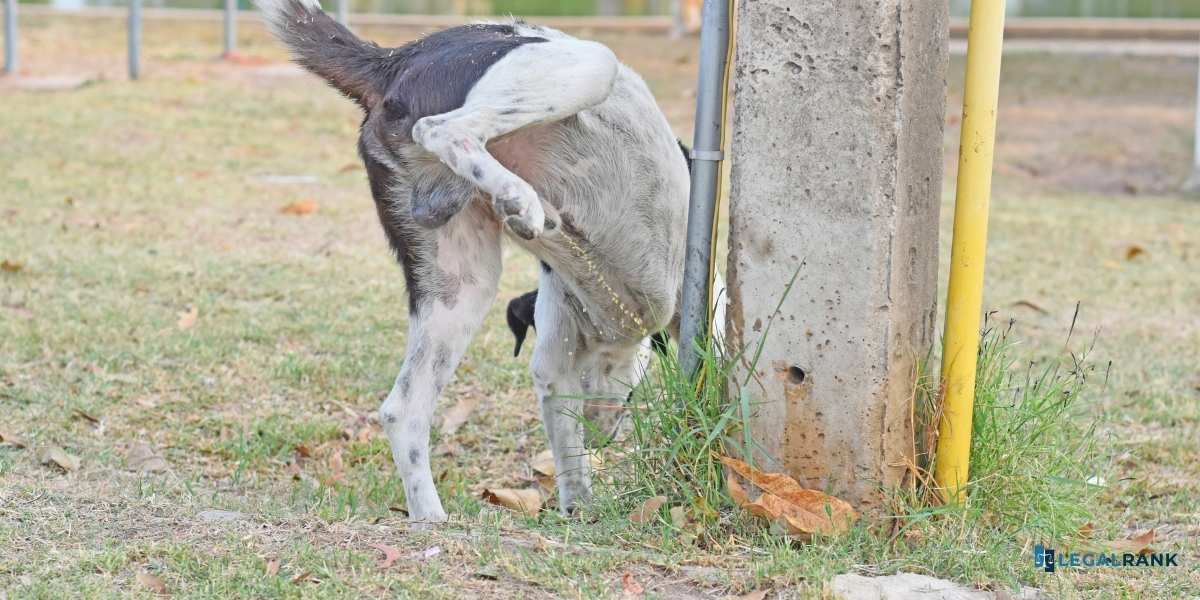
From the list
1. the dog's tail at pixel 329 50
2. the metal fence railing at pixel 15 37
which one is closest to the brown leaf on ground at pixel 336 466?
the dog's tail at pixel 329 50

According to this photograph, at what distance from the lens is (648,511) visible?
3682mm

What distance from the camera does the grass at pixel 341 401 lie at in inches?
133

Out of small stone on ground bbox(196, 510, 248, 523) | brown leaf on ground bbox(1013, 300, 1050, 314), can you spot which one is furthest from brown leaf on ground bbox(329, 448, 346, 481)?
brown leaf on ground bbox(1013, 300, 1050, 314)

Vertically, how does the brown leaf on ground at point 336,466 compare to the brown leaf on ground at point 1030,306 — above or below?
below

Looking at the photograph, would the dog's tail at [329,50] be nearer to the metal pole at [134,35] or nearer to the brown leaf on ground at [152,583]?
the brown leaf on ground at [152,583]

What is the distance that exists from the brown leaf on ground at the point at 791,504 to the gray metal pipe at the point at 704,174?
0.42 m

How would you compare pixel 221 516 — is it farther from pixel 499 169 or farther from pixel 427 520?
pixel 499 169

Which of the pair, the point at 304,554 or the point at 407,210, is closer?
the point at 304,554

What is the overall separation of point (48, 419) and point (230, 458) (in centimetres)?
70

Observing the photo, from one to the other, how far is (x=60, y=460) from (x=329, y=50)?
5.29 feet

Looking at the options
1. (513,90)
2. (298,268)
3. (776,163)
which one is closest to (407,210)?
(513,90)

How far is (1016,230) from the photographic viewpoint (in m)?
9.66

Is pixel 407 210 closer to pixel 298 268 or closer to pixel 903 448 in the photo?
pixel 903 448

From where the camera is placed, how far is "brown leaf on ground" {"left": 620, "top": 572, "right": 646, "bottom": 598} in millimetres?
3219
